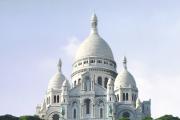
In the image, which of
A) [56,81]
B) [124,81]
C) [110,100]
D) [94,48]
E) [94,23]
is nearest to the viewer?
[110,100]

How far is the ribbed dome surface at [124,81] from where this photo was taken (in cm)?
14712

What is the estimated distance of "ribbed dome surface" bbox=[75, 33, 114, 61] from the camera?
15500cm

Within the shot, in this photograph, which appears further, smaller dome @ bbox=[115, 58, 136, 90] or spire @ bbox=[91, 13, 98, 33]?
spire @ bbox=[91, 13, 98, 33]

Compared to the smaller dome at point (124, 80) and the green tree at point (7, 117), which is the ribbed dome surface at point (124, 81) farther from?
the green tree at point (7, 117)

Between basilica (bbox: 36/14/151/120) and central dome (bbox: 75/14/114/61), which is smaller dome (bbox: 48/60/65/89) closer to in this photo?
basilica (bbox: 36/14/151/120)

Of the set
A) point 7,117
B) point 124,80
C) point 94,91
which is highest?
point 124,80

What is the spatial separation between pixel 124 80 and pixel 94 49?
37.8ft

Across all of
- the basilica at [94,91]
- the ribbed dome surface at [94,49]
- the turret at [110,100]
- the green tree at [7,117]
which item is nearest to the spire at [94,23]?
the basilica at [94,91]

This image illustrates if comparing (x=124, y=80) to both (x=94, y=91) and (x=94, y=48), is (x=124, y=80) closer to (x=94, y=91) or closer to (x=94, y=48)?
(x=94, y=91)

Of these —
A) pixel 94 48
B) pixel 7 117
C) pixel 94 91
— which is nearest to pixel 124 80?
pixel 94 91

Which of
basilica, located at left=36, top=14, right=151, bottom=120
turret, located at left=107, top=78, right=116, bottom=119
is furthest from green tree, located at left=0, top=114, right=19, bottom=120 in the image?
turret, located at left=107, top=78, right=116, bottom=119

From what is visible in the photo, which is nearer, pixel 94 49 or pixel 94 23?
pixel 94 49

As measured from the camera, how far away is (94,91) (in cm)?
14212

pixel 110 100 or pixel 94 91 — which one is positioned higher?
pixel 94 91
